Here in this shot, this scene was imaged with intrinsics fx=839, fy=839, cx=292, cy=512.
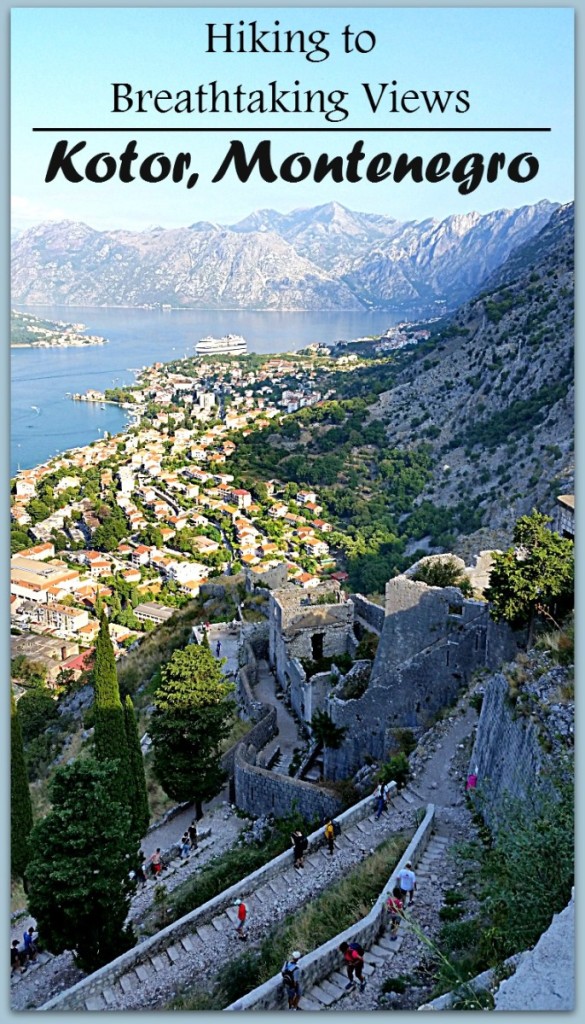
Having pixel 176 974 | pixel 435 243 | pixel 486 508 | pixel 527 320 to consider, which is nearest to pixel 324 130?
pixel 176 974

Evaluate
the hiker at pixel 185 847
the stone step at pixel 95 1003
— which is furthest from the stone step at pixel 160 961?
the hiker at pixel 185 847

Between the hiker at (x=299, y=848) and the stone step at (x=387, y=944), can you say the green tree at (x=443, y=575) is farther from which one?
the stone step at (x=387, y=944)

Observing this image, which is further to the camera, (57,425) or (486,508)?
(57,425)

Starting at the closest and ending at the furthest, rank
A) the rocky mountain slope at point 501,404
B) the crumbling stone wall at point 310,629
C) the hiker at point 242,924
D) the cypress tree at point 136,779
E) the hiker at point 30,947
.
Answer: the hiker at point 242,924, the hiker at point 30,947, the cypress tree at point 136,779, the crumbling stone wall at point 310,629, the rocky mountain slope at point 501,404

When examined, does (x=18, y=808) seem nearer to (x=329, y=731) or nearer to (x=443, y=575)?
(x=329, y=731)

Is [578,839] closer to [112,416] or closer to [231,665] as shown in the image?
[231,665]
